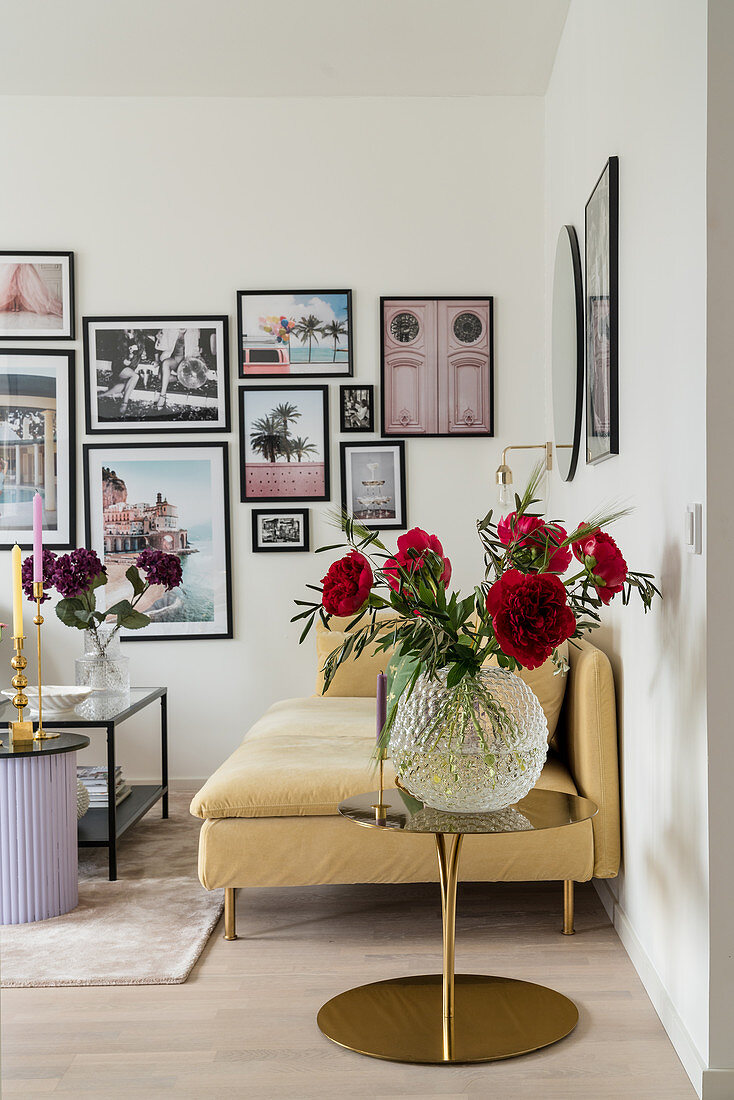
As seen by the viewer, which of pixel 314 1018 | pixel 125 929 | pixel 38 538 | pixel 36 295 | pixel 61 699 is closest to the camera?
pixel 314 1018

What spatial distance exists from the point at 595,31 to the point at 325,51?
130 centimetres

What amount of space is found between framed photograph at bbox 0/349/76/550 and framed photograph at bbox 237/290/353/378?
0.82 m

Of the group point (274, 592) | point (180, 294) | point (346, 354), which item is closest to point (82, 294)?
point (180, 294)

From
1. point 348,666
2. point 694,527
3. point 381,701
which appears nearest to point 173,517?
point 348,666

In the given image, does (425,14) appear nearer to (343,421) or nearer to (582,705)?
(343,421)

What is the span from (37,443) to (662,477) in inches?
122

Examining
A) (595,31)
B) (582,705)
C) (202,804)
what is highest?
(595,31)

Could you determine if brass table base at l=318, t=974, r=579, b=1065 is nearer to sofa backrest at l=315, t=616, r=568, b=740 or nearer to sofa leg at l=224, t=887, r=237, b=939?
sofa leg at l=224, t=887, r=237, b=939

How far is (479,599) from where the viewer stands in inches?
85.2

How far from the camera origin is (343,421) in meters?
4.55

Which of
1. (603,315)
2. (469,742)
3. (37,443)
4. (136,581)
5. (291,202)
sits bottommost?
(469,742)

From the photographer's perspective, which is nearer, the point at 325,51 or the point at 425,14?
the point at 425,14

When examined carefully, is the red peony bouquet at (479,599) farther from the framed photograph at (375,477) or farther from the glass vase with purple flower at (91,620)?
the framed photograph at (375,477)

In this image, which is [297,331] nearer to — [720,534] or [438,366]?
[438,366]
